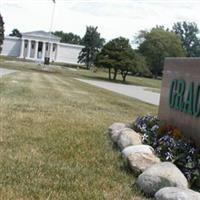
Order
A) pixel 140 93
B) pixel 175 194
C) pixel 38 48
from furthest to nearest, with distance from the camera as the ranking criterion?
pixel 38 48 < pixel 140 93 < pixel 175 194

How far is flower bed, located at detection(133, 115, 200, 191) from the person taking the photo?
23.5ft

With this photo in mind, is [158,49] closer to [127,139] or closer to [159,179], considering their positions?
[127,139]

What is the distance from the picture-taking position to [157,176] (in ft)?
21.2

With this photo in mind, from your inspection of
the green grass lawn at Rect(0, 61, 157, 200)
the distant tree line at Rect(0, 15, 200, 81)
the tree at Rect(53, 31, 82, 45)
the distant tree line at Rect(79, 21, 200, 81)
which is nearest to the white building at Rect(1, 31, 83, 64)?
the distant tree line at Rect(0, 15, 200, 81)

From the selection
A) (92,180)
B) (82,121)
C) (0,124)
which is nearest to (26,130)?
(0,124)

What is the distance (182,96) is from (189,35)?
14965 cm

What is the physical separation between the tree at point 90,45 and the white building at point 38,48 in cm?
2015

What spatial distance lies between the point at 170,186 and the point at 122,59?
187 ft

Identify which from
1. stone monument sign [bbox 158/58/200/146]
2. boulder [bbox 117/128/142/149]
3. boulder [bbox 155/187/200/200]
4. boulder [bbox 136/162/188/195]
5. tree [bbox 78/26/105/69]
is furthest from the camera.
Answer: tree [bbox 78/26/105/69]

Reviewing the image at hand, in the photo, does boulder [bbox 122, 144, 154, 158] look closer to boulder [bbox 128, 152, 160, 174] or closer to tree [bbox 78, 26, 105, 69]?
boulder [bbox 128, 152, 160, 174]

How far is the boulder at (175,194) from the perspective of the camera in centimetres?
570

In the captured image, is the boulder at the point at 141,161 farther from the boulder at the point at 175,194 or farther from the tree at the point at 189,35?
the tree at the point at 189,35

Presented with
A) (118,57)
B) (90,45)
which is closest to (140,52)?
(90,45)

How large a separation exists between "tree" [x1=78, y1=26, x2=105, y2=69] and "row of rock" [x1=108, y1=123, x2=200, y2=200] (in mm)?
108435
